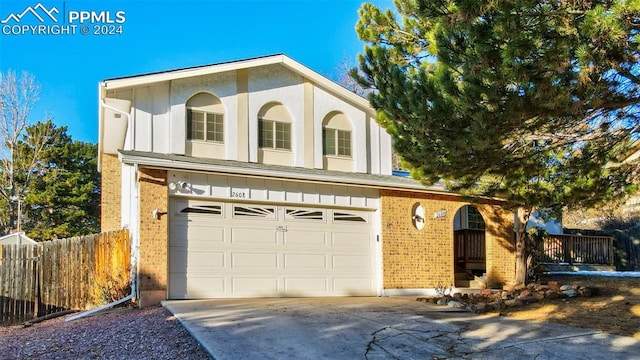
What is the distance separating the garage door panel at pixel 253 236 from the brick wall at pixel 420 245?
9.91 feet

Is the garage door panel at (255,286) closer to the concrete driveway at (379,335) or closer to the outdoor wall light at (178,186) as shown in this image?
the concrete driveway at (379,335)

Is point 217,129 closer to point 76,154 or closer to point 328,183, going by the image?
point 328,183

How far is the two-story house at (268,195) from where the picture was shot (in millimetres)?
11532

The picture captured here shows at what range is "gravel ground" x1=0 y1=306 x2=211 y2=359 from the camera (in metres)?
6.73

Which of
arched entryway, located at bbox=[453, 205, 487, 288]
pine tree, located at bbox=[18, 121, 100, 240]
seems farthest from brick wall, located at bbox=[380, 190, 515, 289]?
pine tree, located at bbox=[18, 121, 100, 240]

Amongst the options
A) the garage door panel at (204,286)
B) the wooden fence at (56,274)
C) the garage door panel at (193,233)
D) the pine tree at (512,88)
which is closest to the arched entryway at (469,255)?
the pine tree at (512,88)

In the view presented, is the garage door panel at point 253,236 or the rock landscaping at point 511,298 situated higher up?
the garage door panel at point 253,236

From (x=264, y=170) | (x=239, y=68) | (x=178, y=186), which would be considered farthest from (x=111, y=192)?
(x=264, y=170)

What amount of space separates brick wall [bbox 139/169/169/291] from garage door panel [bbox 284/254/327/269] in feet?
9.65

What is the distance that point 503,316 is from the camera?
975cm

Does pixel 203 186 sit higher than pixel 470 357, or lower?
higher

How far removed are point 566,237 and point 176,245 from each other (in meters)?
14.6

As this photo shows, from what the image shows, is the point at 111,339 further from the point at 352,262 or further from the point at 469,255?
the point at 469,255

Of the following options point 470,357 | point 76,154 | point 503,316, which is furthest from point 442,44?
point 76,154
